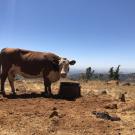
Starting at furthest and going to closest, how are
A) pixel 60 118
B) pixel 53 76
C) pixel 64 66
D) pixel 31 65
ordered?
pixel 53 76, pixel 31 65, pixel 64 66, pixel 60 118

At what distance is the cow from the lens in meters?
17.4

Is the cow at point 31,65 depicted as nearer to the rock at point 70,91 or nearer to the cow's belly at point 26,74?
the cow's belly at point 26,74

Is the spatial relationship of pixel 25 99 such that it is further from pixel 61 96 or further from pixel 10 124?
pixel 10 124

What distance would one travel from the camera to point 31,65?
17.4 meters

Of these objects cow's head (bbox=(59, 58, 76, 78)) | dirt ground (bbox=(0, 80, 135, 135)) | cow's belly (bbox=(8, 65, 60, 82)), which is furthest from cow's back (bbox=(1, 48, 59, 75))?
dirt ground (bbox=(0, 80, 135, 135))

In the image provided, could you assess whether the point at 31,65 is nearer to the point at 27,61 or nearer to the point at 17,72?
the point at 27,61

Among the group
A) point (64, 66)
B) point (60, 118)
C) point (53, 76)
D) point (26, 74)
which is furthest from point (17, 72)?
point (60, 118)

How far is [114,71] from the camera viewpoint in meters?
57.8

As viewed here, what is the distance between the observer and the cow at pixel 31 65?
1736 cm

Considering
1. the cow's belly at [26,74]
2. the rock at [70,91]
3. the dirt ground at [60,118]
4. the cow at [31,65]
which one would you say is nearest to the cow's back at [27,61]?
the cow at [31,65]

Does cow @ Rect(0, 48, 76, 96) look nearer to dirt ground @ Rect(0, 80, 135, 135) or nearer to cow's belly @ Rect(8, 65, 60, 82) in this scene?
cow's belly @ Rect(8, 65, 60, 82)

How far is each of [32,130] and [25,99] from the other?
569 cm

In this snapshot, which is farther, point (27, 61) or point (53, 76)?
point (53, 76)

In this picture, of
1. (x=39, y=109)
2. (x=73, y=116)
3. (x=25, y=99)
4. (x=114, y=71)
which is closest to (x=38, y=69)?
(x=25, y=99)
